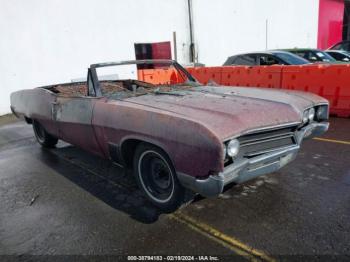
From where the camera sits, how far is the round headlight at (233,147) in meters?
2.50

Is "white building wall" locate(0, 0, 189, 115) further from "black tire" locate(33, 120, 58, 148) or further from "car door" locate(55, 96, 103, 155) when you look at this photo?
"car door" locate(55, 96, 103, 155)

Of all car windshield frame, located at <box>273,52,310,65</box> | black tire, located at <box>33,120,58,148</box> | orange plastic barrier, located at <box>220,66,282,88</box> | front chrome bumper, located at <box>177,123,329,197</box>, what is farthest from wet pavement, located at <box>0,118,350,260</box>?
car windshield frame, located at <box>273,52,310,65</box>

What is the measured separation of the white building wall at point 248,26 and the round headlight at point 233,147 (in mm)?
13763

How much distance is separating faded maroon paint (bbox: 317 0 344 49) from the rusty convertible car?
81.6ft

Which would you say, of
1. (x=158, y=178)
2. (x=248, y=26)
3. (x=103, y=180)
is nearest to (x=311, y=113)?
(x=158, y=178)

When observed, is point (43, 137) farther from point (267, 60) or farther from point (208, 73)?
point (267, 60)

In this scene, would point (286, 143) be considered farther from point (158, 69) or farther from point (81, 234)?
point (158, 69)

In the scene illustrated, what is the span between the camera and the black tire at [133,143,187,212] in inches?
113

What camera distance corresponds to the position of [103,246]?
2.65 meters

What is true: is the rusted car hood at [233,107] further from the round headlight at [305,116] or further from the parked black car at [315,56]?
the parked black car at [315,56]

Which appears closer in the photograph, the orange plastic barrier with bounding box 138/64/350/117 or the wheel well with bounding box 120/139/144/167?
the wheel well with bounding box 120/139/144/167

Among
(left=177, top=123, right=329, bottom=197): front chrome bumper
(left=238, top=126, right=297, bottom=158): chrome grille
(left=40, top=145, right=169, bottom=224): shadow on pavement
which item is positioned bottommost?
(left=40, top=145, right=169, bottom=224): shadow on pavement

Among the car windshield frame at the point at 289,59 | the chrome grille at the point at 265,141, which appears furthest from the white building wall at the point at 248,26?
the chrome grille at the point at 265,141

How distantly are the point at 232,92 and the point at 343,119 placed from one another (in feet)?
13.3
